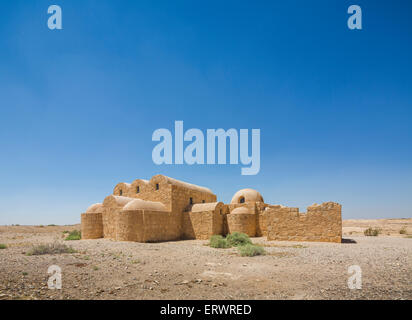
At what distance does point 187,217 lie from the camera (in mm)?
20453

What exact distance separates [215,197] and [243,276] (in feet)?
69.0

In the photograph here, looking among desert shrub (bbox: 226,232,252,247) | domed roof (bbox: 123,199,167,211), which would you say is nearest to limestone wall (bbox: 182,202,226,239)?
domed roof (bbox: 123,199,167,211)

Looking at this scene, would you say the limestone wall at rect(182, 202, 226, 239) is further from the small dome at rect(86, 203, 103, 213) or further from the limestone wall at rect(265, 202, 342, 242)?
the small dome at rect(86, 203, 103, 213)

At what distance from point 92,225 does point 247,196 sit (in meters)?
14.1

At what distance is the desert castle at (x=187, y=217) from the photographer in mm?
15391

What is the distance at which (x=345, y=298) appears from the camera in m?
4.62

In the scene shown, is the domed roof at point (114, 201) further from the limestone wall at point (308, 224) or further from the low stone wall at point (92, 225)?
the limestone wall at point (308, 224)

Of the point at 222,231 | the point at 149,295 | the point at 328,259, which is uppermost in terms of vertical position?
the point at 149,295

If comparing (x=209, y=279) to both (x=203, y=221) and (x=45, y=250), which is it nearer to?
(x=45, y=250)

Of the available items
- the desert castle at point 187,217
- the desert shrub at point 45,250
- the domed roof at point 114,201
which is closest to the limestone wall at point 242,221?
the desert castle at point 187,217

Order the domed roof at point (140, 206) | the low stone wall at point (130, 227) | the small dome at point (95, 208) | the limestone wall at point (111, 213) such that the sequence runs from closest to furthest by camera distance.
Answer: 1. the low stone wall at point (130, 227)
2. the domed roof at point (140, 206)
3. the limestone wall at point (111, 213)
4. the small dome at point (95, 208)
